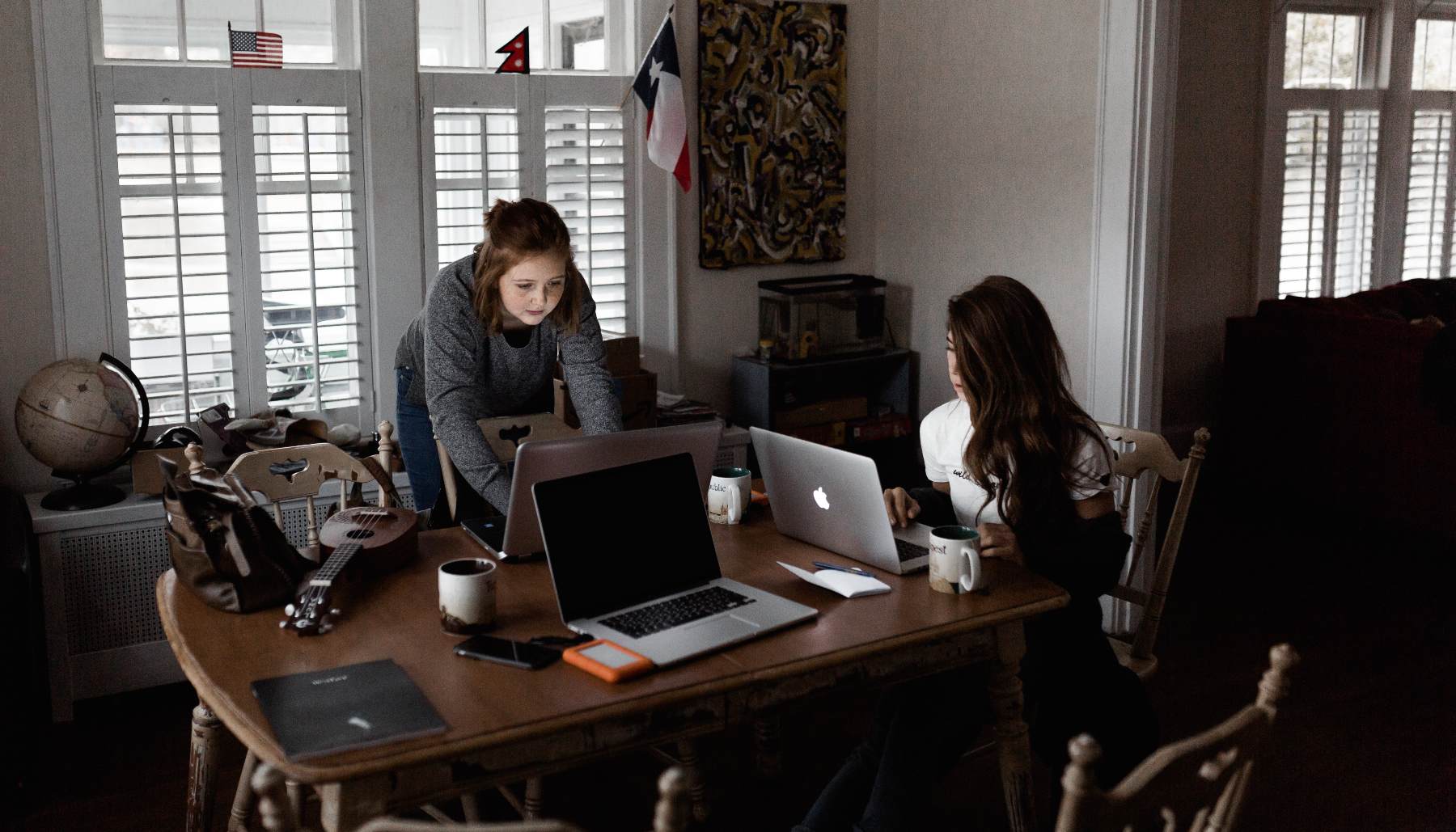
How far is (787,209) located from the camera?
15.6 ft

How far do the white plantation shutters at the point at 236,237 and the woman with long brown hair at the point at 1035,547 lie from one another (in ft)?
7.56

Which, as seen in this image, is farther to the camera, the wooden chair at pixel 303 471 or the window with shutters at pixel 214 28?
the window with shutters at pixel 214 28

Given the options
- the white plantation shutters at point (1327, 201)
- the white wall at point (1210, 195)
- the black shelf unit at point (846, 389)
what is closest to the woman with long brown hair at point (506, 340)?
the black shelf unit at point (846, 389)

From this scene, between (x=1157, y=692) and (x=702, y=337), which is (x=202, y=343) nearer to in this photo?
(x=702, y=337)

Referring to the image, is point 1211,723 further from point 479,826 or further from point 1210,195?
point 1210,195

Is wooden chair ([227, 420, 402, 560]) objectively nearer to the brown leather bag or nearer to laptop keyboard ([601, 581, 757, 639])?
the brown leather bag

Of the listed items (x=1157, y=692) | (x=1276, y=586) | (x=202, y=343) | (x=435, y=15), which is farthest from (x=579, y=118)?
(x=1276, y=586)

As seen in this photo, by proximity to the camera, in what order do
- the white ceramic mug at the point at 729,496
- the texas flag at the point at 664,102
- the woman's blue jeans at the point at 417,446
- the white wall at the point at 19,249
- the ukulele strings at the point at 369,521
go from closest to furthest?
the ukulele strings at the point at 369,521
the white ceramic mug at the point at 729,496
the woman's blue jeans at the point at 417,446
the white wall at the point at 19,249
the texas flag at the point at 664,102

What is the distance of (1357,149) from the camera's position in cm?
656

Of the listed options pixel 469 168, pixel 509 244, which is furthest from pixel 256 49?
pixel 509 244

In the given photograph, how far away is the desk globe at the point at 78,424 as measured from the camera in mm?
3348

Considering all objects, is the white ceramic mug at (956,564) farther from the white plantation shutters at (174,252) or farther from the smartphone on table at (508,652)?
the white plantation shutters at (174,252)

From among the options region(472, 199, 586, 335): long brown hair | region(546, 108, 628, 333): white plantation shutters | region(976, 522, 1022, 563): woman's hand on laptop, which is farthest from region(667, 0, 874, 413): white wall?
region(976, 522, 1022, 563): woman's hand on laptop

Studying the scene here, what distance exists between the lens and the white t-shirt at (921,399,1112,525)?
7.74ft
